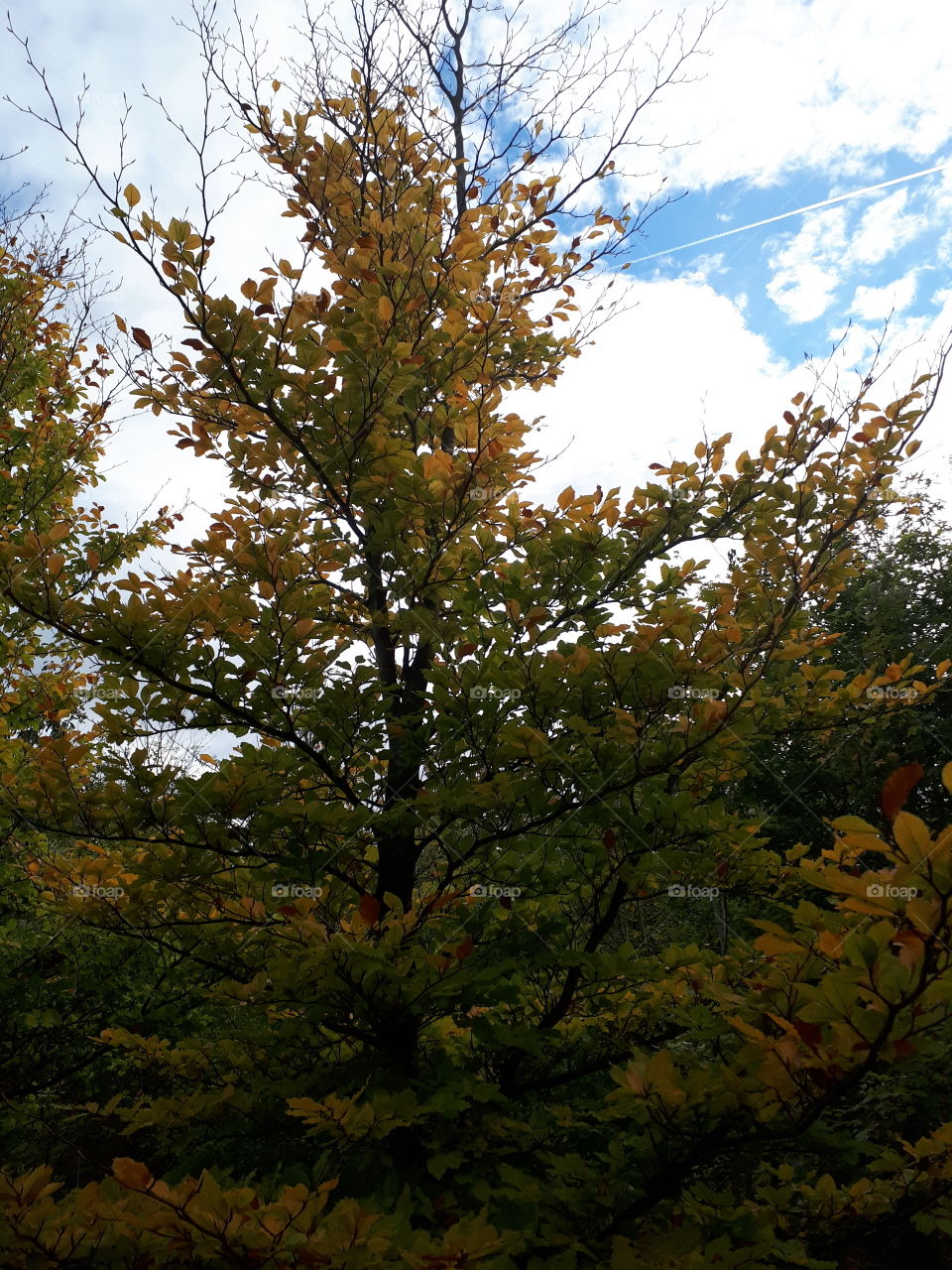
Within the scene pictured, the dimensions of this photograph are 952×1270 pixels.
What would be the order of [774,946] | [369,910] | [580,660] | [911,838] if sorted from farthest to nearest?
[580,660]
[369,910]
[774,946]
[911,838]

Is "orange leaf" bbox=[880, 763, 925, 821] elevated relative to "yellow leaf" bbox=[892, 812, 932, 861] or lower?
elevated

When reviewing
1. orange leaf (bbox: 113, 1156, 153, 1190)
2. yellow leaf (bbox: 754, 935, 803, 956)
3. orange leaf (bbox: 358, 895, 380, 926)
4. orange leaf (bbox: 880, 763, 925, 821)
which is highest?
orange leaf (bbox: 880, 763, 925, 821)

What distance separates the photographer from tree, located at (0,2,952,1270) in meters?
1.89

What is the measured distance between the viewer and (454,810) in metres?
2.40

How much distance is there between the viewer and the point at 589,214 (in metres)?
4.20

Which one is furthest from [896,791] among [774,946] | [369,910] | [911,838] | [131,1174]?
[131,1174]

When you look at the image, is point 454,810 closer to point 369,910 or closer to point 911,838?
point 369,910

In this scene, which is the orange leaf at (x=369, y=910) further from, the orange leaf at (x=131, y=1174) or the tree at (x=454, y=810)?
the orange leaf at (x=131, y=1174)

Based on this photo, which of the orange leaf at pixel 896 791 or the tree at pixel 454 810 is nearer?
the orange leaf at pixel 896 791

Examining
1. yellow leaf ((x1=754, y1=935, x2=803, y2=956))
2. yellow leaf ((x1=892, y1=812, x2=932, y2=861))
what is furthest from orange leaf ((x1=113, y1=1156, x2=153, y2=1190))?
yellow leaf ((x1=892, y1=812, x2=932, y2=861))

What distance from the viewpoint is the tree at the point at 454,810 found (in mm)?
1887

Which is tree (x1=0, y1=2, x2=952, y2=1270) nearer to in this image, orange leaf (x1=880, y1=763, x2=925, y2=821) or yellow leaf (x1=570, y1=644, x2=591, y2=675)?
yellow leaf (x1=570, y1=644, x2=591, y2=675)

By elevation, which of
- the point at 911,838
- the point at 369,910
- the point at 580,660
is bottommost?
the point at 369,910

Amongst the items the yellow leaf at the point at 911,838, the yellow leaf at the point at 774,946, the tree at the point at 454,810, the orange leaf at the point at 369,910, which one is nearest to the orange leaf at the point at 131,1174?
the tree at the point at 454,810
